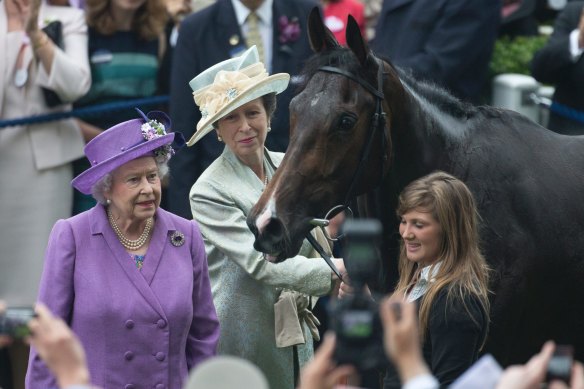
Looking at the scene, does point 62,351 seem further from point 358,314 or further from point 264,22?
point 264,22

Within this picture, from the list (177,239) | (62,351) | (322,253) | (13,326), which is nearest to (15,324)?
(13,326)

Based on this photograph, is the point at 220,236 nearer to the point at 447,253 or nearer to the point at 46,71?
the point at 447,253

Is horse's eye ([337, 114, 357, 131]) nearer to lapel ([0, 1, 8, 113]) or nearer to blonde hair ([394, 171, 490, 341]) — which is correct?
blonde hair ([394, 171, 490, 341])

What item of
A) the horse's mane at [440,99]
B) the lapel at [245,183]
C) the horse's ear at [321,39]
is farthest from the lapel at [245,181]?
the horse's mane at [440,99]

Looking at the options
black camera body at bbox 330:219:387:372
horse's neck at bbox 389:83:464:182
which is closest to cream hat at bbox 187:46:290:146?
horse's neck at bbox 389:83:464:182

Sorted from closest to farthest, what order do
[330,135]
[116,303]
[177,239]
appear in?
1. [116,303]
2. [177,239]
3. [330,135]

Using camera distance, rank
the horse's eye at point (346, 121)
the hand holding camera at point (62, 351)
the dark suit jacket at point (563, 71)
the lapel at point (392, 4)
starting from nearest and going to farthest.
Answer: the hand holding camera at point (62, 351), the horse's eye at point (346, 121), the lapel at point (392, 4), the dark suit jacket at point (563, 71)

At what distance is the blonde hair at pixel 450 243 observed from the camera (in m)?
5.24

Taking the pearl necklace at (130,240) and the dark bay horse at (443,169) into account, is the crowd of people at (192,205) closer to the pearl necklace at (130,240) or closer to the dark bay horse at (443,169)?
the pearl necklace at (130,240)

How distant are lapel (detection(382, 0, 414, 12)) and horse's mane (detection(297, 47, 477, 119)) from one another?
1887 mm

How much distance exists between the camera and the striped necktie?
843 centimetres

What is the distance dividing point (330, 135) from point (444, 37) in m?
2.53

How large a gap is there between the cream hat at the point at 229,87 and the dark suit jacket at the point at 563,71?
9.52 ft

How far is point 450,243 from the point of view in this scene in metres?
5.38
